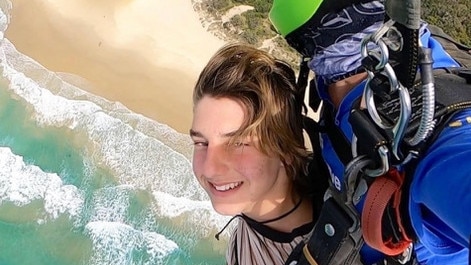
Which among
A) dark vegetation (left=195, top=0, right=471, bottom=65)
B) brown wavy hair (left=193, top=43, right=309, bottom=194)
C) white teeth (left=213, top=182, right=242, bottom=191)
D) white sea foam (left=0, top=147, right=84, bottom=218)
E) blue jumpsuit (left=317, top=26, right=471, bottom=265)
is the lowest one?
white sea foam (left=0, top=147, right=84, bottom=218)

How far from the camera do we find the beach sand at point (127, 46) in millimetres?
8594

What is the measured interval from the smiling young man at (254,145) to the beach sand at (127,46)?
248 inches

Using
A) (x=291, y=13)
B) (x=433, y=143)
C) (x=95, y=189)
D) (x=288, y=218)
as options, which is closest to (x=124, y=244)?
(x=95, y=189)

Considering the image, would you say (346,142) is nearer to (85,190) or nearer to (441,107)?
(441,107)

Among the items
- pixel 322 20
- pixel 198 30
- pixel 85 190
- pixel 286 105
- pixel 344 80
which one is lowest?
pixel 85 190

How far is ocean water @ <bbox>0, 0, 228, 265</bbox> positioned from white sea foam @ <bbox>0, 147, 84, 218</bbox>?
0.04 feet

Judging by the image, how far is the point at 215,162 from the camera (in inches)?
64.3

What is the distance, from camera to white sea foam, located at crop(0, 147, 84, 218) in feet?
23.4

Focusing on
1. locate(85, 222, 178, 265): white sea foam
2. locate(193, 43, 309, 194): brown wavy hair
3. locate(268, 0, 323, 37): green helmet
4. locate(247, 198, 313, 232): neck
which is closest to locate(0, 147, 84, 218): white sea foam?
locate(85, 222, 178, 265): white sea foam

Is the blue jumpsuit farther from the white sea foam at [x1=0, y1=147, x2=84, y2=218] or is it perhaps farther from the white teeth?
the white sea foam at [x1=0, y1=147, x2=84, y2=218]

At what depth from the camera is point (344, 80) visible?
4.90 feet

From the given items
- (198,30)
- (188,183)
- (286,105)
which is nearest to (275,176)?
(286,105)

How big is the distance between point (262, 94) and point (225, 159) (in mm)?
193

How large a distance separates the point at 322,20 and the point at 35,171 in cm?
652
